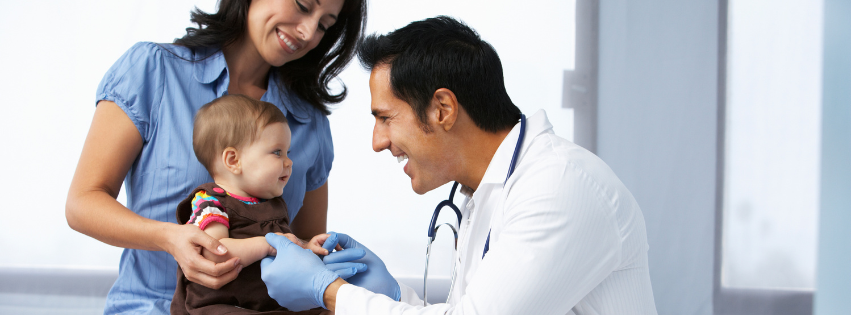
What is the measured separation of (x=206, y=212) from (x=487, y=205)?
0.66 metres

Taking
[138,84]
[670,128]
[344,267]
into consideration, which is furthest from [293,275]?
[670,128]

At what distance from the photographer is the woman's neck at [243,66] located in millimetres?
1550

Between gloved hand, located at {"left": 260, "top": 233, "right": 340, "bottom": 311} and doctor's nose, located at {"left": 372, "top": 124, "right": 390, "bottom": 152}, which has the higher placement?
doctor's nose, located at {"left": 372, "top": 124, "right": 390, "bottom": 152}

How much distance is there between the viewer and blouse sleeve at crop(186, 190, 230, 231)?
1.21 m

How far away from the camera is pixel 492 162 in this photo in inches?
52.6

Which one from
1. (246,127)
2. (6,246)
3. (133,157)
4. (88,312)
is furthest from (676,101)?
(6,246)

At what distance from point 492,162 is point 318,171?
23.2 inches

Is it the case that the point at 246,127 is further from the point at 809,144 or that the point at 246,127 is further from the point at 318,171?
the point at 809,144

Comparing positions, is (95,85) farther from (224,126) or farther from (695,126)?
(695,126)

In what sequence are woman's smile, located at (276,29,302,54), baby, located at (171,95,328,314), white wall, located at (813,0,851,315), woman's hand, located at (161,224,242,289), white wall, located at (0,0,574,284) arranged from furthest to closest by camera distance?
white wall, located at (0,0,574,284) → white wall, located at (813,0,851,315) → woman's smile, located at (276,29,302,54) → baby, located at (171,95,328,314) → woman's hand, located at (161,224,242,289)

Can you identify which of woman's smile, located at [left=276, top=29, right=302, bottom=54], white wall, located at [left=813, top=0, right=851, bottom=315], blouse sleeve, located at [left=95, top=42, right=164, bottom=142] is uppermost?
woman's smile, located at [left=276, top=29, right=302, bottom=54]

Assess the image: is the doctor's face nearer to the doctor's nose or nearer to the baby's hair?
the doctor's nose

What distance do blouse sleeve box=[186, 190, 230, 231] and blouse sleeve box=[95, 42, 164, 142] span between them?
0.25 meters

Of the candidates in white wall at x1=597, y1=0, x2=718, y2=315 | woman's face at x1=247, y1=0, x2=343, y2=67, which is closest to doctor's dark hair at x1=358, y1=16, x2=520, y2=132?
woman's face at x1=247, y1=0, x2=343, y2=67
